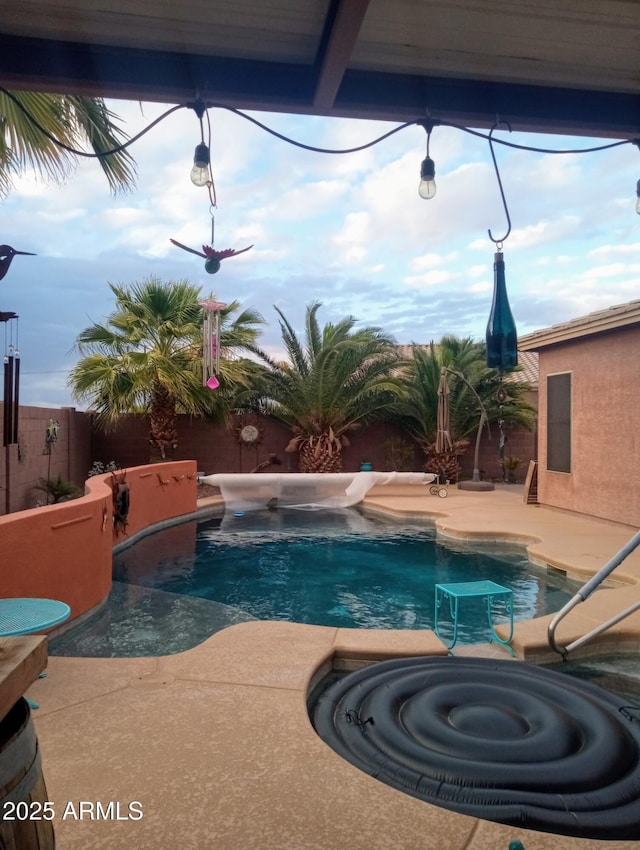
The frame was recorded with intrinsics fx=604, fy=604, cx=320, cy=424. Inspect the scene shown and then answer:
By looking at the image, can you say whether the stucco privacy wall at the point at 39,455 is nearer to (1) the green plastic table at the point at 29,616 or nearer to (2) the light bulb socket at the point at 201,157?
(1) the green plastic table at the point at 29,616

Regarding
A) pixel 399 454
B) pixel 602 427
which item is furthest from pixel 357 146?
pixel 399 454

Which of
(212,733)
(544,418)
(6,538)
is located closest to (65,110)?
(6,538)

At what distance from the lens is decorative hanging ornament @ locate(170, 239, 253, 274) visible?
477 cm

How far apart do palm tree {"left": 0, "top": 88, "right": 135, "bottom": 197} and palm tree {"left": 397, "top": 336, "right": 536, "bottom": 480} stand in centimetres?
1116

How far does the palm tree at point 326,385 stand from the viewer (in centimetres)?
1625

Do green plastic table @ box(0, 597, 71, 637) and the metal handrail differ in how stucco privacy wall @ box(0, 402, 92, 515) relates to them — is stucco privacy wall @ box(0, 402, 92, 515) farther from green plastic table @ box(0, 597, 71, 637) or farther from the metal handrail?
the metal handrail

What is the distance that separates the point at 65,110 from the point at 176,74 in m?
4.76

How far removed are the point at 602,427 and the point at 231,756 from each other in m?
9.64

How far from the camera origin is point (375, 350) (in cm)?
1673

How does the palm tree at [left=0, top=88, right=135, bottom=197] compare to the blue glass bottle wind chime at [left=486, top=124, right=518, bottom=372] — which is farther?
the palm tree at [left=0, top=88, right=135, bottom=197]

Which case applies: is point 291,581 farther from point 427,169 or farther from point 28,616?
point 427,169

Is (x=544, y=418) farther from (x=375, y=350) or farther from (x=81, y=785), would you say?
(x=81, y=785)

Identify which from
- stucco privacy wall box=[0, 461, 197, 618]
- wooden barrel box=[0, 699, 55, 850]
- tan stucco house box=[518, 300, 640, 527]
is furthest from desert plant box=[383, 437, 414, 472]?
wooden barrel box=[0, 699, 55, 850]

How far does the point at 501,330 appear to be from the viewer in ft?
10.5
